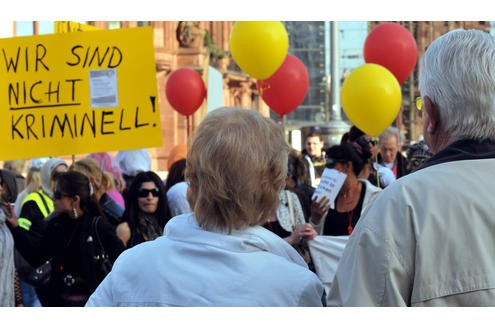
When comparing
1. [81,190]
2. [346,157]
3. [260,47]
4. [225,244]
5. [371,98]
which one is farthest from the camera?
[260,47]

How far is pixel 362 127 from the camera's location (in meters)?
7.98

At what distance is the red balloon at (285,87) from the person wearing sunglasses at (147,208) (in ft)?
13.0

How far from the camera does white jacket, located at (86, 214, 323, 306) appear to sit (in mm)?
2180

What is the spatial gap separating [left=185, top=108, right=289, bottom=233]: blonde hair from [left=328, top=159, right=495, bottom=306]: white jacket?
0.36 metres

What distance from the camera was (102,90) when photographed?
6.55 meters

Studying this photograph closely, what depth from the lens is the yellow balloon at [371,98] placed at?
25.4ft

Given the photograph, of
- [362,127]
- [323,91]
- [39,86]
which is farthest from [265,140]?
[323,91]

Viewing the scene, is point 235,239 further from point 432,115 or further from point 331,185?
point 331,185

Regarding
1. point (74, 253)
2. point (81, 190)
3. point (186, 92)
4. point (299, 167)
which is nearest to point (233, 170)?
point (74, 253)

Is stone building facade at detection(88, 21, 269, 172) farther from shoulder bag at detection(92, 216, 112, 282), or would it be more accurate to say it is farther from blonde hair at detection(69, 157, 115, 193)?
shoulder bag at detection(92, 216, 112, 282)

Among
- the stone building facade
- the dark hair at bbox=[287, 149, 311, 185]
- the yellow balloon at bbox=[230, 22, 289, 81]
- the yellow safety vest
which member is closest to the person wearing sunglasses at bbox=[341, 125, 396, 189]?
the dark hair at bbox=[287, 149, 311, 185]

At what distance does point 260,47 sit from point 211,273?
675cm

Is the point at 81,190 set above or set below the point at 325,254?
above

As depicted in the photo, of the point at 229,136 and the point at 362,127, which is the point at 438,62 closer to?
the point at 229,136
